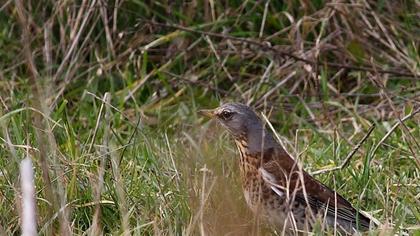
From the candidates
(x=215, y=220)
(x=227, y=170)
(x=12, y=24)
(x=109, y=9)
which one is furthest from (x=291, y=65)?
(x=215, y=220)

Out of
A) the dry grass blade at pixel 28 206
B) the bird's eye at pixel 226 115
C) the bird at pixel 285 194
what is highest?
the dry grass blade at pixel 28 206

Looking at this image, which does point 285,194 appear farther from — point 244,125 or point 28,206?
point 28,206

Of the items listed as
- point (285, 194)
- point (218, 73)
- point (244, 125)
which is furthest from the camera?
point (218, 73)

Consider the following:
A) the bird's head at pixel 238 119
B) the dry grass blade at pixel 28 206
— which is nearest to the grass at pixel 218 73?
the bird's head at pixel 238 119

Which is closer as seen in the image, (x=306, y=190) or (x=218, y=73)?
(x=306, y=190)

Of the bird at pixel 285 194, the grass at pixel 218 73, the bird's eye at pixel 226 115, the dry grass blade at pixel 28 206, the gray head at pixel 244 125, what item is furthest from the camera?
the grass at pixel 218 73

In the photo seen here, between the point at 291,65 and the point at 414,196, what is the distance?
2.39 m

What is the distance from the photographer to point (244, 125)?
183 inches

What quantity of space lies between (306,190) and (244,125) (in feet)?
1.83

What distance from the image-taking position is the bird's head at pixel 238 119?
4.65 m

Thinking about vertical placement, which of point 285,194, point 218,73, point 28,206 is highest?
point 28,206

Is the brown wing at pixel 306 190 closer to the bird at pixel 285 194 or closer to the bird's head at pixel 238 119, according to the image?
the bird at pixel 285 194

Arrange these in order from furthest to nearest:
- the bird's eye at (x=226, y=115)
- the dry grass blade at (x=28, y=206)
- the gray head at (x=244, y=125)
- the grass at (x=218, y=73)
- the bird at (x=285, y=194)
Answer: the grass at (x=218, y=73) < the bird's eye at (x=226, y=115) < the gray head at (x=244, y=125) < the bird at (x=285, y=194) < the dry grass blade at (x=28, y=206)

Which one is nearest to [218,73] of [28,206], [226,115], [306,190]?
[226,115]
